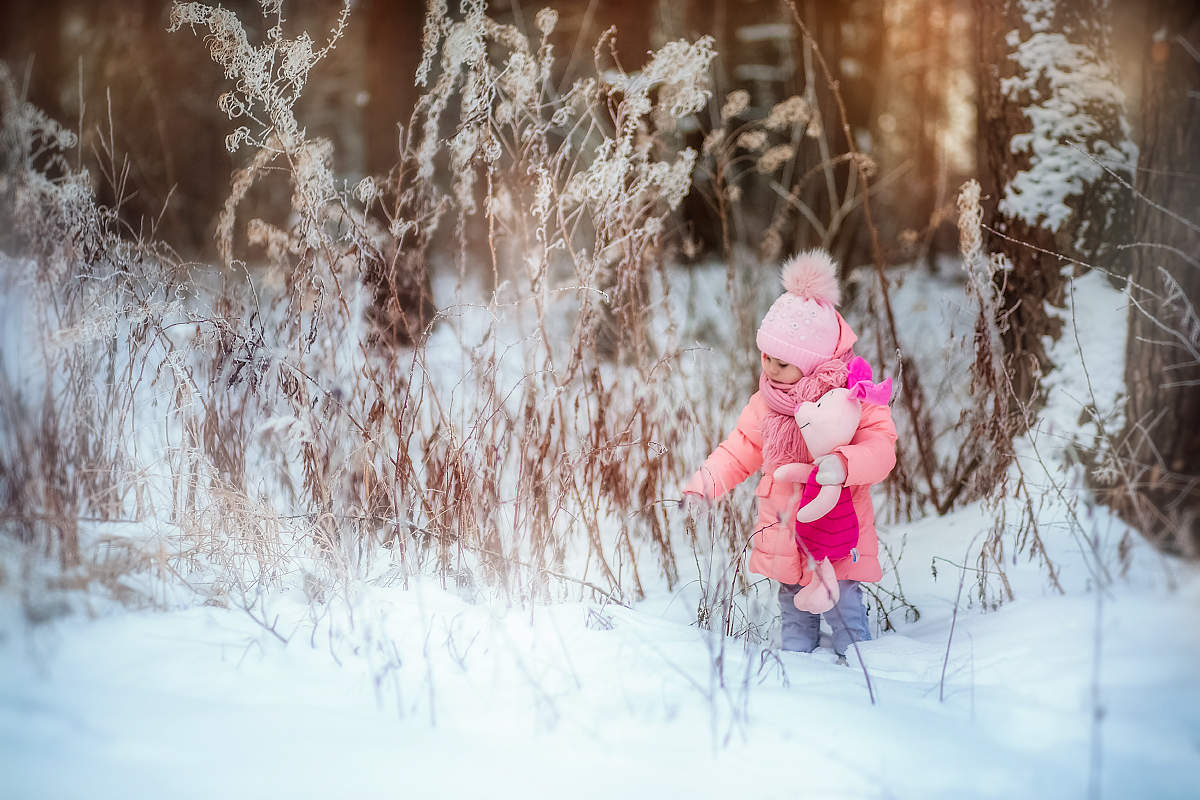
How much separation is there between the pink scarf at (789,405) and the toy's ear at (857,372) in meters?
0.01

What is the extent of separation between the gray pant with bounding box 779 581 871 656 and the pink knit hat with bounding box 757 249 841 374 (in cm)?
47

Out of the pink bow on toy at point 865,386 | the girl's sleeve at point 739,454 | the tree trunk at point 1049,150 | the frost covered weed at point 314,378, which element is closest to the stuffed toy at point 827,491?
the pink bow on toy at point 865,386

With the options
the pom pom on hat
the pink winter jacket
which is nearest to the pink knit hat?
the pom pom on hat

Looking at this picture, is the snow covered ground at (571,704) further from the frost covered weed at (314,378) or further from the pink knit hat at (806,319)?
the pink knit hat at (806,319)

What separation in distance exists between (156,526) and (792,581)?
134 centimetres

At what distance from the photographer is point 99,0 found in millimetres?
5297

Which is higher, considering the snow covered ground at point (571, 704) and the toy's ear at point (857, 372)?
the toy's ear at point (857, 372)

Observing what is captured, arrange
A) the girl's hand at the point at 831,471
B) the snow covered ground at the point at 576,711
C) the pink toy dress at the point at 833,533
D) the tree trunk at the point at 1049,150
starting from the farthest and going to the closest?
the tree trunk at the point at 1049,150 → the pink toy dress at the point at 833,533 → the girl's hand at the point at 831,471 → the snow covered ground at the point at 576,711

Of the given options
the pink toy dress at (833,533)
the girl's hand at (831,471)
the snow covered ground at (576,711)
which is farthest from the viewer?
the pink toy dress at (833,533)

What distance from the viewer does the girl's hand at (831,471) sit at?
63.1 inches

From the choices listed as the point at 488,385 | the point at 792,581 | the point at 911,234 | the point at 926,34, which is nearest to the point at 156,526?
the point at 488,385

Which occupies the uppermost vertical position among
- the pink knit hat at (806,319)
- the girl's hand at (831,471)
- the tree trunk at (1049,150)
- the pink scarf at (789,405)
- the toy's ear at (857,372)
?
the tree trunk at (1049,150)

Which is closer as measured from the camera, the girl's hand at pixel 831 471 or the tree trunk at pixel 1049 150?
the girl's hand at pixel 831 471

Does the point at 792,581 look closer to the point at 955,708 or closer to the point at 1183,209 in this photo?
the point at 955,708
